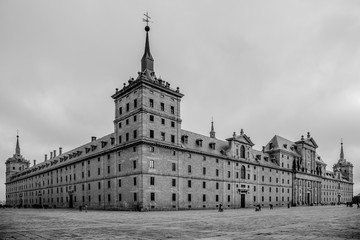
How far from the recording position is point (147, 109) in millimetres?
53156

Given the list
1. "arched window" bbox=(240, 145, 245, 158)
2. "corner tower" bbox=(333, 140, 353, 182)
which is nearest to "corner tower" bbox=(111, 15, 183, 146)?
"arched window" bbox=(240, 145, 245, 158)

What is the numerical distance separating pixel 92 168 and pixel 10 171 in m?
84.8

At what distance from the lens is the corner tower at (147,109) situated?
52875mm

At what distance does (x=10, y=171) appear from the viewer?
436 ft

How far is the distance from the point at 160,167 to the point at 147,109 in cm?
983

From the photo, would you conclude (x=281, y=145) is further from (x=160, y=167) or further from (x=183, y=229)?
(x=183, y=229)

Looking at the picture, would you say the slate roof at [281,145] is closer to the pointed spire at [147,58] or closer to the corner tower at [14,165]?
the pointed spire at [147,58]

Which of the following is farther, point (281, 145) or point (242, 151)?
point (281, 145)

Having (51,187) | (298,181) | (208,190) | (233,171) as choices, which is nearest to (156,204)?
(208,190)

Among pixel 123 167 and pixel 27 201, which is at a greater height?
pixel 123 167

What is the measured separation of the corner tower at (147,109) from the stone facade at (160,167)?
160mm

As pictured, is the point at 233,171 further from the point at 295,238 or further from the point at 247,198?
the point at 295,238

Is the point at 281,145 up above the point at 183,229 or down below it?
above

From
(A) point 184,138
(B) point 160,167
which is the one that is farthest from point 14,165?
(B) point 160,167
